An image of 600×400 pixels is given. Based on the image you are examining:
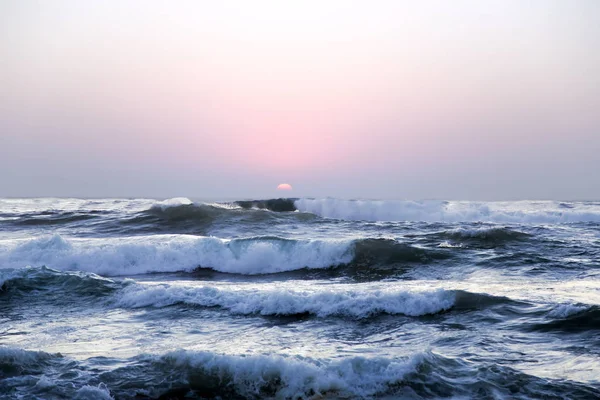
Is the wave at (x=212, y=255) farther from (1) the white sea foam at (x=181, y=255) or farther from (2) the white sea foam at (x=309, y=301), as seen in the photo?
(2) the white sea foam at (x=309, y=301)

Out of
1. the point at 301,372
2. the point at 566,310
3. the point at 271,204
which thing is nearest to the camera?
the point at 301,372

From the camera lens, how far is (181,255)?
1536 cm

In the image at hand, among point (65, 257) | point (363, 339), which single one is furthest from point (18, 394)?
point (65, 257)

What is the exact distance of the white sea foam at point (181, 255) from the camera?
580 inches

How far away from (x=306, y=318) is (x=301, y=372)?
2922 mm

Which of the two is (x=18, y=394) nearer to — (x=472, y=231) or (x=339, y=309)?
(x=339, y=309)

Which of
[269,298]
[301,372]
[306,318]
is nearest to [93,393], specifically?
[301,372]

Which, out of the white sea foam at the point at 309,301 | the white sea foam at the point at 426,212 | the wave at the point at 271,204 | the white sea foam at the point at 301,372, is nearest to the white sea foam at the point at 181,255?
the white sea foam at the point at 309,301

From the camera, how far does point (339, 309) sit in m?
8.41

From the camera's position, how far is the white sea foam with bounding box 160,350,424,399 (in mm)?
5078

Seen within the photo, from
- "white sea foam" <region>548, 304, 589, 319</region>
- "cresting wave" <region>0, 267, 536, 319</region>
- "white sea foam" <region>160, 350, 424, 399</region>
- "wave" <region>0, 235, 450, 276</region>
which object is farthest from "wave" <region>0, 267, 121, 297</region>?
"white sea foam" <region>548, 304, 589, 319</region>

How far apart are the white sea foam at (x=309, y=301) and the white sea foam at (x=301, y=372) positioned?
274cm

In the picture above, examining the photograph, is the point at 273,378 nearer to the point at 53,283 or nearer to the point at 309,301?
the point at 309,301

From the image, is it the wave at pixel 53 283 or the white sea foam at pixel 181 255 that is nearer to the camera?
the wave at pixel 53 283
